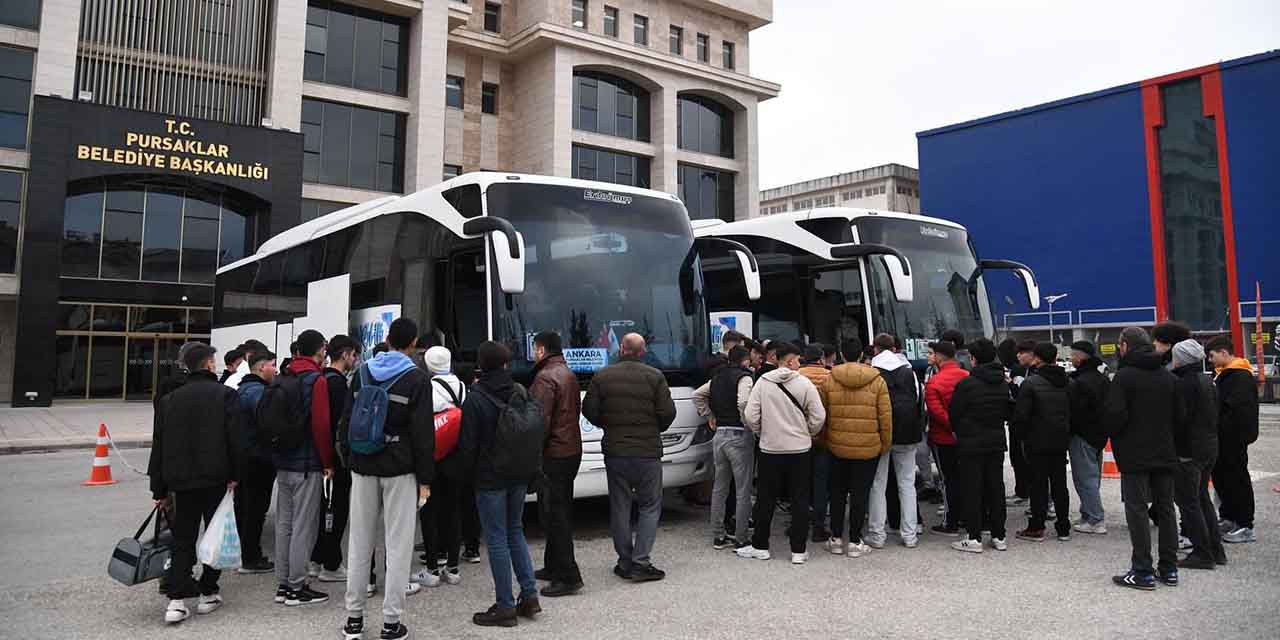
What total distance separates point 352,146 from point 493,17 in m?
11.2

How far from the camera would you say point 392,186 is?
30812 millimetres

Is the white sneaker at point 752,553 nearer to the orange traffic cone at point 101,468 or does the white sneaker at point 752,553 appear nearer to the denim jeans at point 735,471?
the denim jeans at point 735,471

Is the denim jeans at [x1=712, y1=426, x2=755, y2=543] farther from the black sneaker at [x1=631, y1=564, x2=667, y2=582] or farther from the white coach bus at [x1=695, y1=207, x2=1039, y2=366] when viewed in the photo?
the white coach bus at [x1=695, y1=207, x2=1039, y2=366]

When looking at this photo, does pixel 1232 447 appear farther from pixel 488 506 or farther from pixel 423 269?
pixel 423 269

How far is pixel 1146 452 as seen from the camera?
5.98 m

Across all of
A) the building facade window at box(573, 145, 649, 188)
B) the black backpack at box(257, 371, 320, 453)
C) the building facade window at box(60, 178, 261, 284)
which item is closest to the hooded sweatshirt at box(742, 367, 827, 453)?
the black backpack at box(257, 371, 320, 453)

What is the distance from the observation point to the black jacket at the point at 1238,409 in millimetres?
7211

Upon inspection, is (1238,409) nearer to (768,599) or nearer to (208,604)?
(768,599)

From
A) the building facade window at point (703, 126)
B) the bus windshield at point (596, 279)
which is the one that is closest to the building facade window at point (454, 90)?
the building facade window at point (703, 126)

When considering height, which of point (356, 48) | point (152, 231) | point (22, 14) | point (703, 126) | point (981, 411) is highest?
point (703, 126)

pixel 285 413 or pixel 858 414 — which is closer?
pixel 285 413

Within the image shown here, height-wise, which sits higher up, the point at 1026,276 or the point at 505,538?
the point at 1026,276

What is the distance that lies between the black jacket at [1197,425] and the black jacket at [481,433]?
5.20m

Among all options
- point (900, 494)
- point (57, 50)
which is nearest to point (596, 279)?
point (900, 494)
